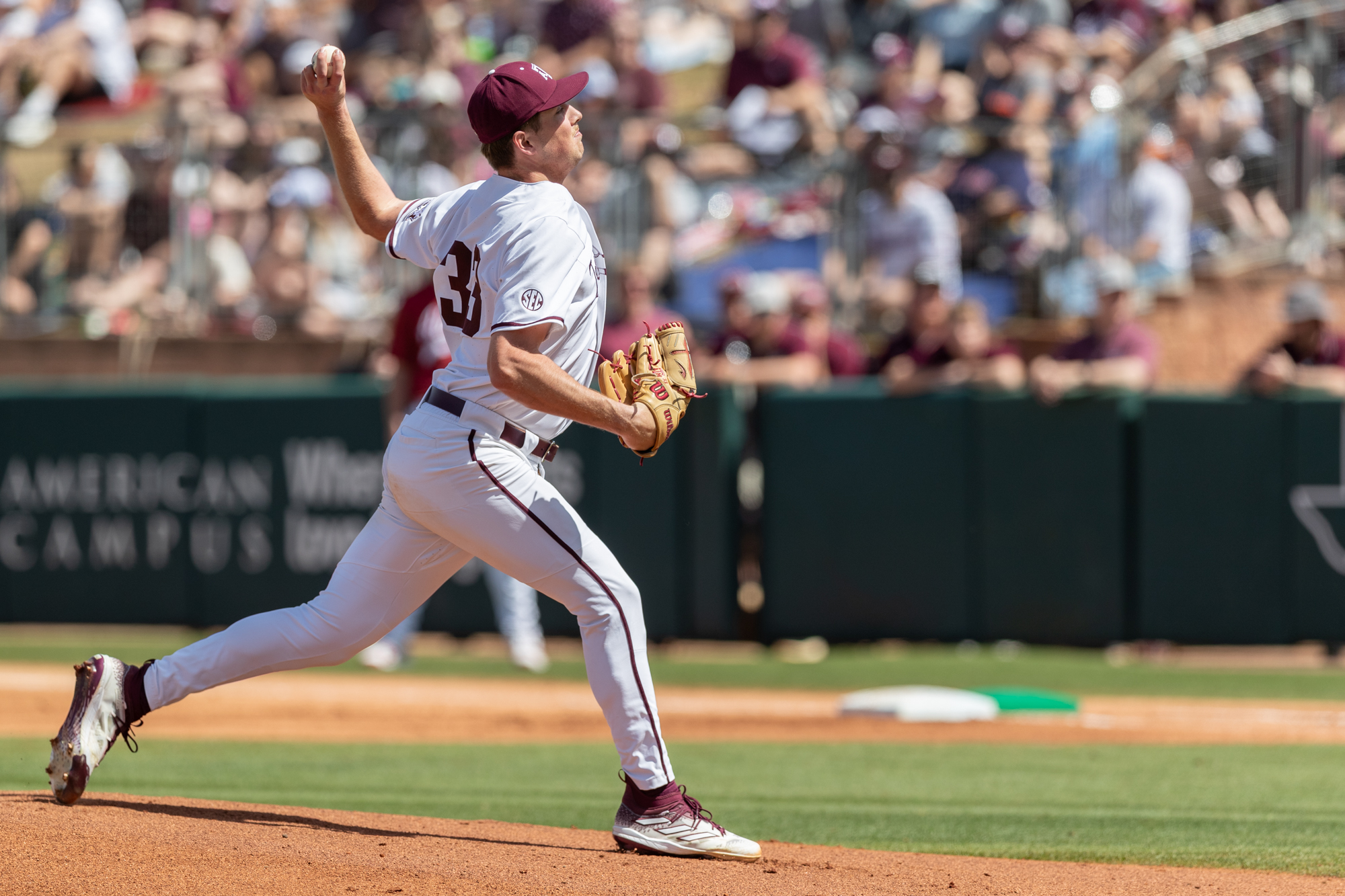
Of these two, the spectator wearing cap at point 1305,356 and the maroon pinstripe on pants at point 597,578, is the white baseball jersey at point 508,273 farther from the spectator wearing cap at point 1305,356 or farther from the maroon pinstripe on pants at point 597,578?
the spectator wearing cap at point 1305,356

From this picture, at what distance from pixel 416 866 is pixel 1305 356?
7.64m

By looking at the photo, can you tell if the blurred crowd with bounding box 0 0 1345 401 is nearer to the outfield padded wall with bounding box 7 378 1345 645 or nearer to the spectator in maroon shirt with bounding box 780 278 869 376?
the spectator in maroon shirt with bounding box 780 278 869 376

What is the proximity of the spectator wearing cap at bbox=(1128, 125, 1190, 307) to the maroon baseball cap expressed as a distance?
808cm

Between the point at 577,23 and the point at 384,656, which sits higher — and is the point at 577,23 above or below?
above

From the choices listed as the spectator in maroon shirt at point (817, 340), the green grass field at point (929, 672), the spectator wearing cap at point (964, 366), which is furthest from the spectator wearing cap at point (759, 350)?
the green grass field at point (929, 672)

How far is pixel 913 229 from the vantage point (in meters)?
11.3

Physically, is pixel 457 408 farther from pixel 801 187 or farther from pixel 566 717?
pixel 801 187

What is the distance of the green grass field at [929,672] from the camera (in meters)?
8.88

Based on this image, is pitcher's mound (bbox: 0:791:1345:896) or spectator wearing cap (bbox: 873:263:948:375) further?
spectator wearing cap (bbox: 873:263:948:375)

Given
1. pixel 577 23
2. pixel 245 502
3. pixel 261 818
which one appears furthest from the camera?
pixel 577 23

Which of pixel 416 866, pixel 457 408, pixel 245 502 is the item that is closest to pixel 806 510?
pixel 245 502

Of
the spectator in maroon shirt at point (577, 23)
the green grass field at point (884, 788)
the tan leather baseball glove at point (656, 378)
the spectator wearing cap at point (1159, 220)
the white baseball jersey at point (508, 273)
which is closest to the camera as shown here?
the white baseball jersey at point (508, 273)

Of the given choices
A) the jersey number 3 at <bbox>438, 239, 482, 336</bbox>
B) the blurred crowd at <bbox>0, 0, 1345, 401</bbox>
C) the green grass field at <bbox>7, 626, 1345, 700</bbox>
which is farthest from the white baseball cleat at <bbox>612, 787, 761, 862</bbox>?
the blurred crowd at <bbox>0, 0, 1345, 401</bbox>

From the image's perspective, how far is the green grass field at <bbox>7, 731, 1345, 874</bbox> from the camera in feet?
15.8
